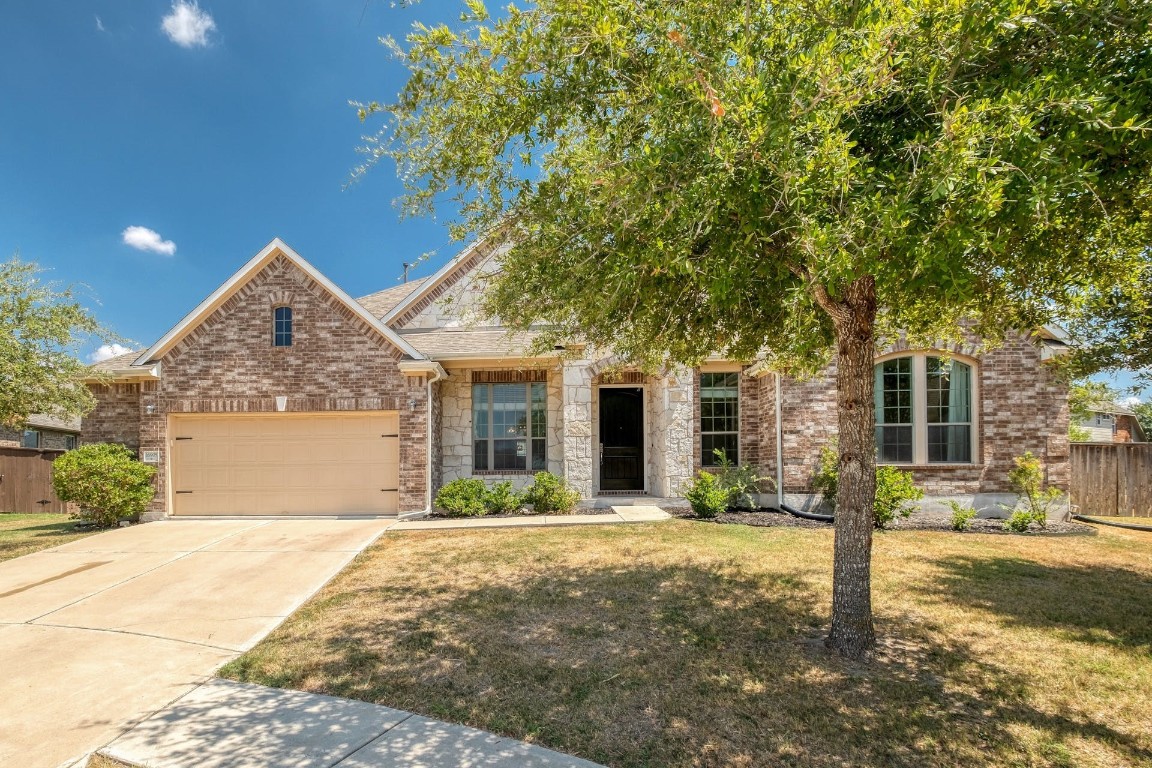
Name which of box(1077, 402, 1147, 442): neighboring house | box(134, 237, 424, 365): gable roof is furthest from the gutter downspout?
box(1077, 402, 1147, 442): neighboring house

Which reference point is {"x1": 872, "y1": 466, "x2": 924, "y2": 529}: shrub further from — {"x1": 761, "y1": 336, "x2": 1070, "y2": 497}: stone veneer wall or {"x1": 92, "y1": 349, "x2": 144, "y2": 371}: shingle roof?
{"x1": 92, "y1": 349, "x2": 144, "y2": 371}: shingle roof

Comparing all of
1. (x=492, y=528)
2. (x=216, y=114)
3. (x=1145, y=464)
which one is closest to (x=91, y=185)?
(x=216, y=114)

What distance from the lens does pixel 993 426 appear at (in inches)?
448

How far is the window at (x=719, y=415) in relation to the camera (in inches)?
514

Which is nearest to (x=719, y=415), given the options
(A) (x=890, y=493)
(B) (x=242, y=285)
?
(A) (x=890, y=493)

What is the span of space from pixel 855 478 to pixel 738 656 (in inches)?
70.1

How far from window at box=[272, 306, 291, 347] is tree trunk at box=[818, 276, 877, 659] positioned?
10.8 meters

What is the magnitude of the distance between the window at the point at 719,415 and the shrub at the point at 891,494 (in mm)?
3283

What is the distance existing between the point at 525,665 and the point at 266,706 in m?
1.85

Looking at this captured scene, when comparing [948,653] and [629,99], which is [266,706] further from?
[948,653]

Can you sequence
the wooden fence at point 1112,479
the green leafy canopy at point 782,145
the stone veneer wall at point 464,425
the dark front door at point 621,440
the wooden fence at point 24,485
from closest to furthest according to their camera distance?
the green leafy canopy at point 782,145 → the wooden fence at point 1112,479 → the stone veneer wall at point 464,425 → the dark front door at point 621,440 → the wooden fence at point 24,485

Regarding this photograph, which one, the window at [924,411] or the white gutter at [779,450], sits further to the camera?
the window at [924,411]

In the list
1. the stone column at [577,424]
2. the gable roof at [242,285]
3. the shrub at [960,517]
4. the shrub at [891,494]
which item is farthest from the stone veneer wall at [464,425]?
the shrub at [960,517]

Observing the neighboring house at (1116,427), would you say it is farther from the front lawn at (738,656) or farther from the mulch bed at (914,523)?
the front lawn at (738,656)
